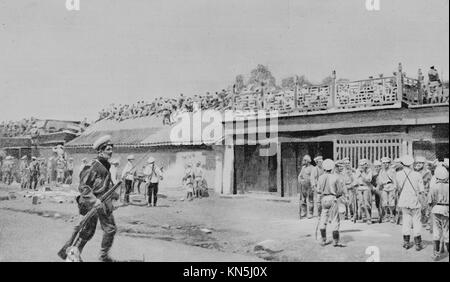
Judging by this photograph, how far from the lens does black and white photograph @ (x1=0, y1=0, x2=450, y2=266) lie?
6621 millimetres

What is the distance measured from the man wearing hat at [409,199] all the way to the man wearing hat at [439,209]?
0.18 metres

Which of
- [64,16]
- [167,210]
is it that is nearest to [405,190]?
[167,210]

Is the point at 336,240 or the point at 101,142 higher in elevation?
the point at 101,142

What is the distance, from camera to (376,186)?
22.6 feet

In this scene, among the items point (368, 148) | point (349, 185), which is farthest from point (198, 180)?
point (368, 148)

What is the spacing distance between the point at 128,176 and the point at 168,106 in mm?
1345

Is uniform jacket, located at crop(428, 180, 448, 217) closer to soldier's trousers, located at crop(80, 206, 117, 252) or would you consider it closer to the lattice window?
the lattice window

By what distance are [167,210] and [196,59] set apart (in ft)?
8.19

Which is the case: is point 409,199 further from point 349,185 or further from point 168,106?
point 168,106

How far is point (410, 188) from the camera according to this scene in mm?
6352

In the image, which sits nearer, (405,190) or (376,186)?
(405,190)
